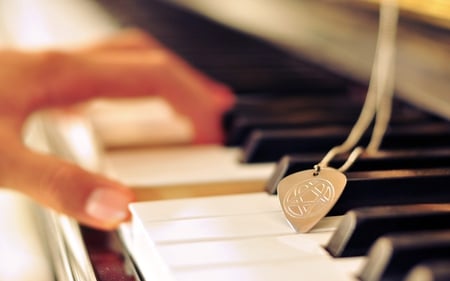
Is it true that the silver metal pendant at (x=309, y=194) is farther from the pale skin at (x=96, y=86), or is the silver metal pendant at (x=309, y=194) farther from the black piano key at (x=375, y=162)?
the pale skin at (x=96, y=86)

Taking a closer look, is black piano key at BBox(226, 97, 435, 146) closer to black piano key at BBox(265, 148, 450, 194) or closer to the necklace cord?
the necklace cord

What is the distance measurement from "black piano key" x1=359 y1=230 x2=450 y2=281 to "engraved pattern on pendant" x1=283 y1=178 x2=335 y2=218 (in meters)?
0.12

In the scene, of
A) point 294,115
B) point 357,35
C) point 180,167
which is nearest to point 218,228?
point 180,167

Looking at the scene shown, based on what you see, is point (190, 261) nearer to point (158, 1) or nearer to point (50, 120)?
point (50, 120)

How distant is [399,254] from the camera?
1.97ft

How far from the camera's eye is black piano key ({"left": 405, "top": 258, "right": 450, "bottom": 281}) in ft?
1.81

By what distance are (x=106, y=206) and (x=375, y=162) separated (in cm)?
33

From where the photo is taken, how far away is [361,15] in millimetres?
1403

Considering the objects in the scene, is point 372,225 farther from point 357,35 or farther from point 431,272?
point 357,35

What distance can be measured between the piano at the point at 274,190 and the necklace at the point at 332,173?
0.01 metres

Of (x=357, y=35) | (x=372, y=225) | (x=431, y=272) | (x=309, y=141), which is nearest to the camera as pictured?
(x=431, y=272)

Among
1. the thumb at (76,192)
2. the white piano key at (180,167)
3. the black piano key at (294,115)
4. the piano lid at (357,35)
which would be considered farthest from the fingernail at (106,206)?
the piano lid at (357,35)

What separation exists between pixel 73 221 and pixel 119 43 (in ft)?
3.01

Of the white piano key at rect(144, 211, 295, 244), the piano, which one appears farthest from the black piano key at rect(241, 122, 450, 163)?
the white piano key at rect(144, 211, 295, 244)
